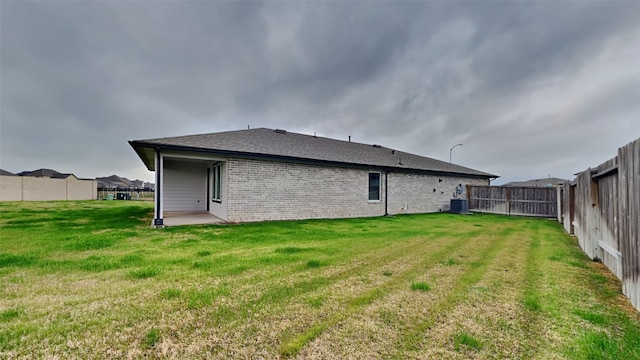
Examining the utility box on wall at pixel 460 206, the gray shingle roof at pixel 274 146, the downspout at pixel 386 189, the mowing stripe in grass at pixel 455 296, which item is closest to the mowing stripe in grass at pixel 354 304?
the mowing stripe in grass at pixel 455 296

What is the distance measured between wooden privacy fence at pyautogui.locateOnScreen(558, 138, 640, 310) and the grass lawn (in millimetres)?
311

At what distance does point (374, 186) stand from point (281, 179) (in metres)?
5.84

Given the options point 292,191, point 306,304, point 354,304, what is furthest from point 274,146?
point 354,304

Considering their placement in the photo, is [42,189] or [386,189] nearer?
[386,189]

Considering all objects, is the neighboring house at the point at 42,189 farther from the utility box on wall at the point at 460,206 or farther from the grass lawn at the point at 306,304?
the utility box on wall at the point at 460,206

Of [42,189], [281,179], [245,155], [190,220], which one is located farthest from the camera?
[42,189]

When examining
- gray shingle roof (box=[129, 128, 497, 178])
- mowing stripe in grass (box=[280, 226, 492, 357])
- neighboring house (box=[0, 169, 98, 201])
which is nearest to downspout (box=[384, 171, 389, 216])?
gray shingle roof (box=[129, 128, 497, 178])

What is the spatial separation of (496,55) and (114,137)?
24962 mm

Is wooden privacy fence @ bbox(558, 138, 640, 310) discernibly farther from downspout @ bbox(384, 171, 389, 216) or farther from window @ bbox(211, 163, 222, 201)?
window @ bbox(211, 163, 222, 201)

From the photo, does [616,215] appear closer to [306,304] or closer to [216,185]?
[306,304]

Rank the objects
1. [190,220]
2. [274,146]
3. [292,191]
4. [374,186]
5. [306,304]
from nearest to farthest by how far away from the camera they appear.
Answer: [306,304]
[190,220]
[292,191]
[274,146]
[374,186]

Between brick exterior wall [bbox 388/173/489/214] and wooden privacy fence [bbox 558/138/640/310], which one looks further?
brick exterior wall [bbox 388/173/489/214]

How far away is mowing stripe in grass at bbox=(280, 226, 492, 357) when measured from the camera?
87.4 inches

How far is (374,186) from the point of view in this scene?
1468 centimetres
